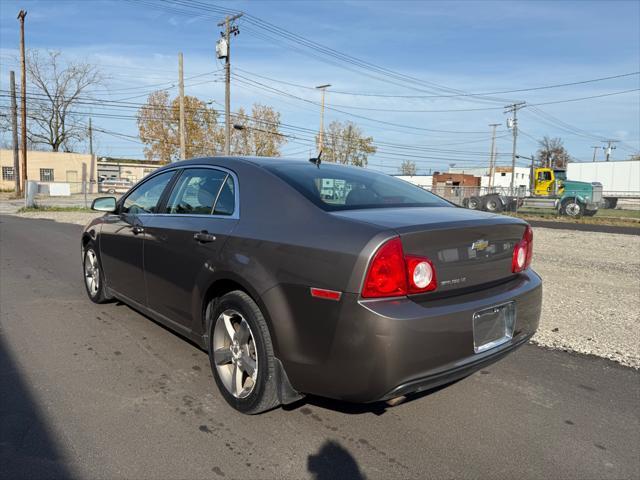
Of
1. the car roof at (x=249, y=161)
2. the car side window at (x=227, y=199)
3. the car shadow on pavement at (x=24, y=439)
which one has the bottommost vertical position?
the car shadow on pavement at (x=24, y=439)

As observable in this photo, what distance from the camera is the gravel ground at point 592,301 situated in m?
4.40

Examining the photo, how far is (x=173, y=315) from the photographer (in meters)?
3.70

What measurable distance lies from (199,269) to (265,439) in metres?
1.19

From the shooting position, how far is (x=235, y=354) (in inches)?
121

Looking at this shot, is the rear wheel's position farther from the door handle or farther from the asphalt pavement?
the door handle

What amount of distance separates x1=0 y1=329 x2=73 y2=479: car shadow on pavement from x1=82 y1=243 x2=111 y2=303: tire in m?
1.83

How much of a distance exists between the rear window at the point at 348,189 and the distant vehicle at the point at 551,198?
23.3 meters

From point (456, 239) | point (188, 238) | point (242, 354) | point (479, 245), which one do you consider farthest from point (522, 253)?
point (188, 238)

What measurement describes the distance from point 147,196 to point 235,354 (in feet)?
6.72

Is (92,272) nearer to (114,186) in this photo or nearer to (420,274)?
(420,274)

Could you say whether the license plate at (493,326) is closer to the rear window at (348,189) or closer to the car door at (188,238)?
the rear window at (348,189)

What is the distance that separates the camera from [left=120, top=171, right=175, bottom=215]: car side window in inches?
165

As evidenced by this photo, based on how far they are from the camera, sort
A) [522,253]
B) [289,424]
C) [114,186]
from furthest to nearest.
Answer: [114,186]
[522,253]
[289,424]

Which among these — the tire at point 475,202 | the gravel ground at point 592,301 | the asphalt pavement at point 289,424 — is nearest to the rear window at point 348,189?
the asphalt pavement at point 289,424
